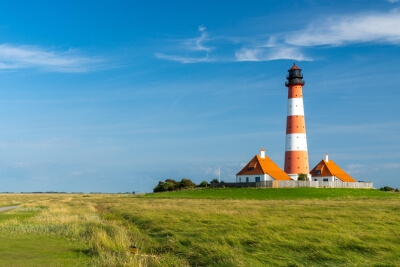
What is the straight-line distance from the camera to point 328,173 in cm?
8950

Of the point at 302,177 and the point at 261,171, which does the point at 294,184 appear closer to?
the point at 302,177

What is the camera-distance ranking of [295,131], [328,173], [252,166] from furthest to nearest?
[328,173] → [252,166] → [295,131]

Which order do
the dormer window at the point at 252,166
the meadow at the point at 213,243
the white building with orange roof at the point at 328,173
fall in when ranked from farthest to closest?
the white building with orange roof at the point at 328,173 → the dormer window at the point at 252,166 → the meadow at the point at 213,243

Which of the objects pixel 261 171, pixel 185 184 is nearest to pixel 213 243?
pixel 261 171

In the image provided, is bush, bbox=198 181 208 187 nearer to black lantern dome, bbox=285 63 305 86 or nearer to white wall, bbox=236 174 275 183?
white wall, bbox=236 174 275 183

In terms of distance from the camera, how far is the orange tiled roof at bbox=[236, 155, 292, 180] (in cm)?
8104

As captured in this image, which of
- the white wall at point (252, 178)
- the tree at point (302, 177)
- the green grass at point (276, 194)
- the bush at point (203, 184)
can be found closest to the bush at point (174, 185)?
the bush at point (203, 184)

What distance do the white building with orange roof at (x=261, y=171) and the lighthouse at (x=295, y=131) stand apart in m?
2.08

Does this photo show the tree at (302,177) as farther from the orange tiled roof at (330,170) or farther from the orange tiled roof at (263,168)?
the orange tiled roof at (330,170)

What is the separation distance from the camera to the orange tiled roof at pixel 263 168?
81.0 m

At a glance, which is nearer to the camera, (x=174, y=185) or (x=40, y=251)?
(x=40, y=251)

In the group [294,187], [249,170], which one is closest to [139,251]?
[294,187]

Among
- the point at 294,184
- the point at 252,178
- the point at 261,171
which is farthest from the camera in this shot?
the point at 252,178

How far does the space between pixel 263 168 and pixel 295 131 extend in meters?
9.07
